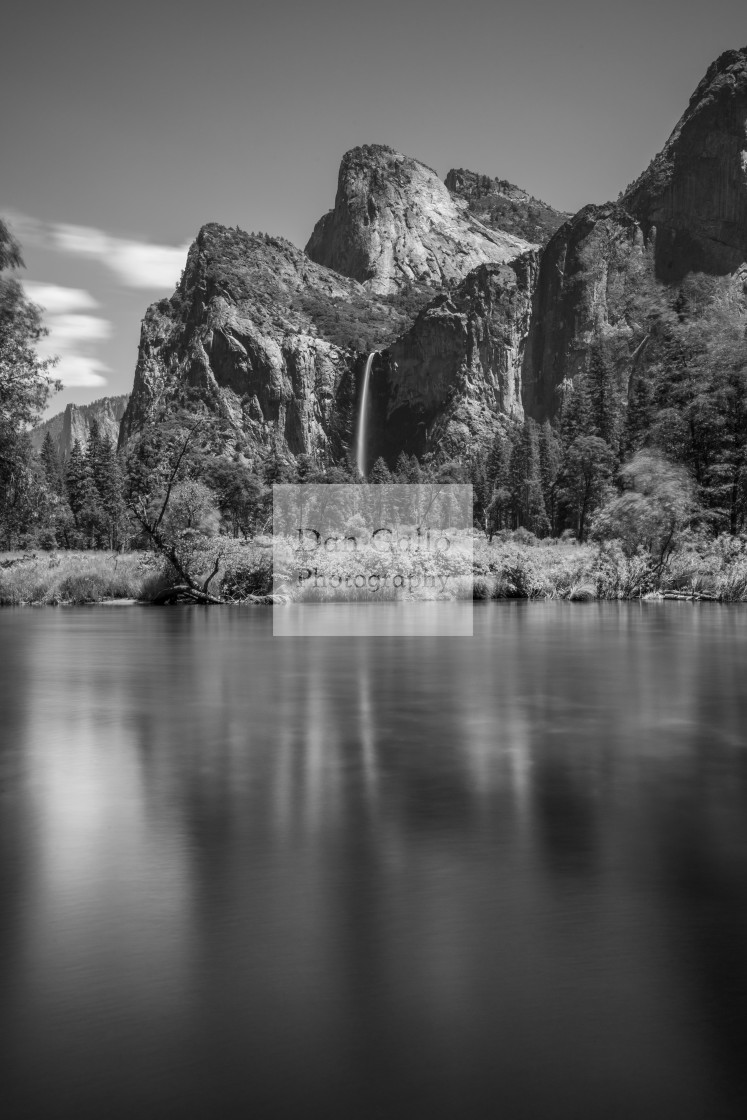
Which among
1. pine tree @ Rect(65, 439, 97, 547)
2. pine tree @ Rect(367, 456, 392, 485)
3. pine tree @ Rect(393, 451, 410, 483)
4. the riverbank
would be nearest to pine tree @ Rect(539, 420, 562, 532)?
pine tree @ Rect(393, 451, 410, 483)

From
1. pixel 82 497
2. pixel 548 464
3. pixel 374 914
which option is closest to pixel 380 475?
pixel 548 464

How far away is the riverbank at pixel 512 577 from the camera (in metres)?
32.2

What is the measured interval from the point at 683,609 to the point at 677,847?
2434 cm

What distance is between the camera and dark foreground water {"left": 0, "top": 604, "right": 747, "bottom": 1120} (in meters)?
3.31

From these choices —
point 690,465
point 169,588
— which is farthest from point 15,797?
point 690,465

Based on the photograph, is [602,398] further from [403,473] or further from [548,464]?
[403,473]

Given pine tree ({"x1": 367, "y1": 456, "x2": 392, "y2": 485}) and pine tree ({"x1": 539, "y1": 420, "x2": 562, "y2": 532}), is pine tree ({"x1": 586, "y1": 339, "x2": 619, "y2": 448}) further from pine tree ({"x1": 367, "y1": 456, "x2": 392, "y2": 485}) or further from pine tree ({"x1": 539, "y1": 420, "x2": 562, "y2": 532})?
pine tree ({"x1": 367, "y1": 456, "x2": 392, "y2": 485})

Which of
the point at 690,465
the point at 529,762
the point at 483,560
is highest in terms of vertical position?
the point at 690,465

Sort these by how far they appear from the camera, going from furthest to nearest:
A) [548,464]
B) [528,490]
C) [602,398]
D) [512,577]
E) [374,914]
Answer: [548,464]
[528,490]
[602,398]
[512,577]
[374,914]

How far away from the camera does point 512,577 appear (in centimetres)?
3422

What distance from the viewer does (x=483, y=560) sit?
110 feet

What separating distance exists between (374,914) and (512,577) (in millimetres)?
29774

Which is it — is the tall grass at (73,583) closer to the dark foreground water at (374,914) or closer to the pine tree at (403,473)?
A: the dark foreground water at (374,914)

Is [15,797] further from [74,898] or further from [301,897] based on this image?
[301,897]
